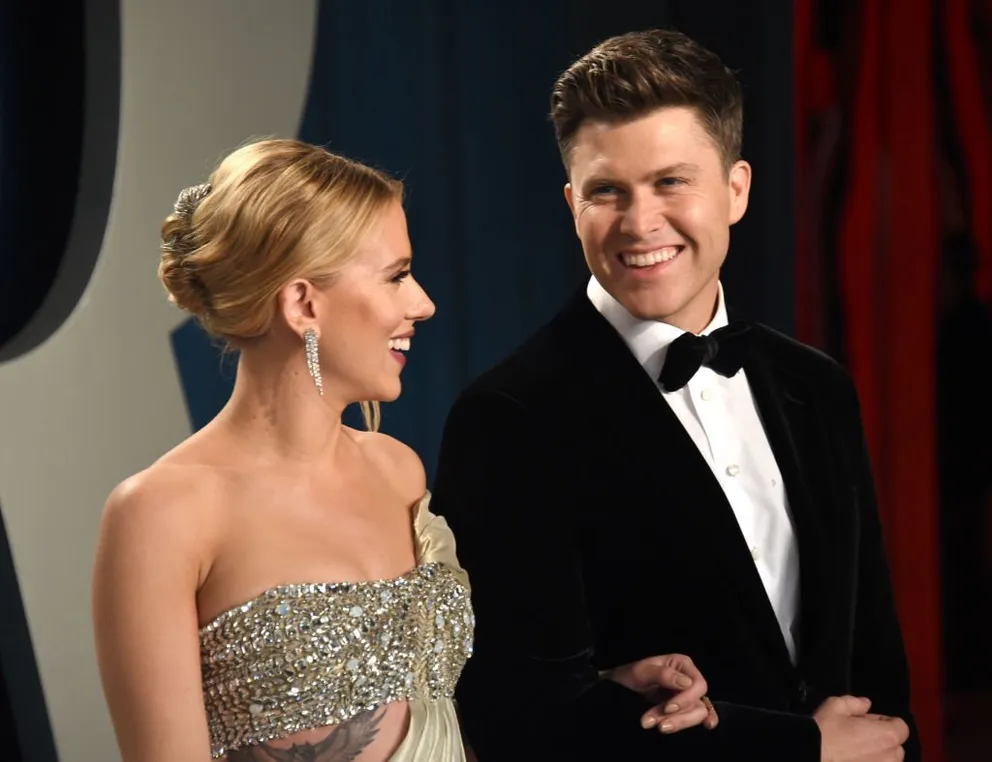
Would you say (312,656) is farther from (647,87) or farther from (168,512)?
(647,87)

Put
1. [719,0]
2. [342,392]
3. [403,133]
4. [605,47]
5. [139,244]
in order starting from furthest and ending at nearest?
[719,0], [403,133], [139,244], [605,47], [342,392]

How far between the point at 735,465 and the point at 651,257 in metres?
0.35

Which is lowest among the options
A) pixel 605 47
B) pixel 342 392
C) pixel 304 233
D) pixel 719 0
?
pixel 342 392

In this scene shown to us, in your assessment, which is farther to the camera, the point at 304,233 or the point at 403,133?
the point at 403,133

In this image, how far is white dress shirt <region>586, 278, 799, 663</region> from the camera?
2.08 meters

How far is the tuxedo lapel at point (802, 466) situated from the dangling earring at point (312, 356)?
735mm

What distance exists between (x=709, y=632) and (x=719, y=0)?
189 cm

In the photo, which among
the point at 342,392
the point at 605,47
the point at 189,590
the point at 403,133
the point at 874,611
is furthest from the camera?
the point at 403,133

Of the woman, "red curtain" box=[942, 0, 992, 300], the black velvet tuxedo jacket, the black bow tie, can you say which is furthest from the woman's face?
"red curtain" box=[942, 0, 992, 300]

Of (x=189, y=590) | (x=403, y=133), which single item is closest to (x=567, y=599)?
(x=189, y=590)

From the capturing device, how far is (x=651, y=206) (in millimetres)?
2039

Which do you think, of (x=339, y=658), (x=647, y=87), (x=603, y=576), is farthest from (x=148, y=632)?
(x=647, y=87)

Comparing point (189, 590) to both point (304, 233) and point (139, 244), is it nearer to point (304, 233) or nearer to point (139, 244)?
point (304, 233)

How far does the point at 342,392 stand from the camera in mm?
1891
